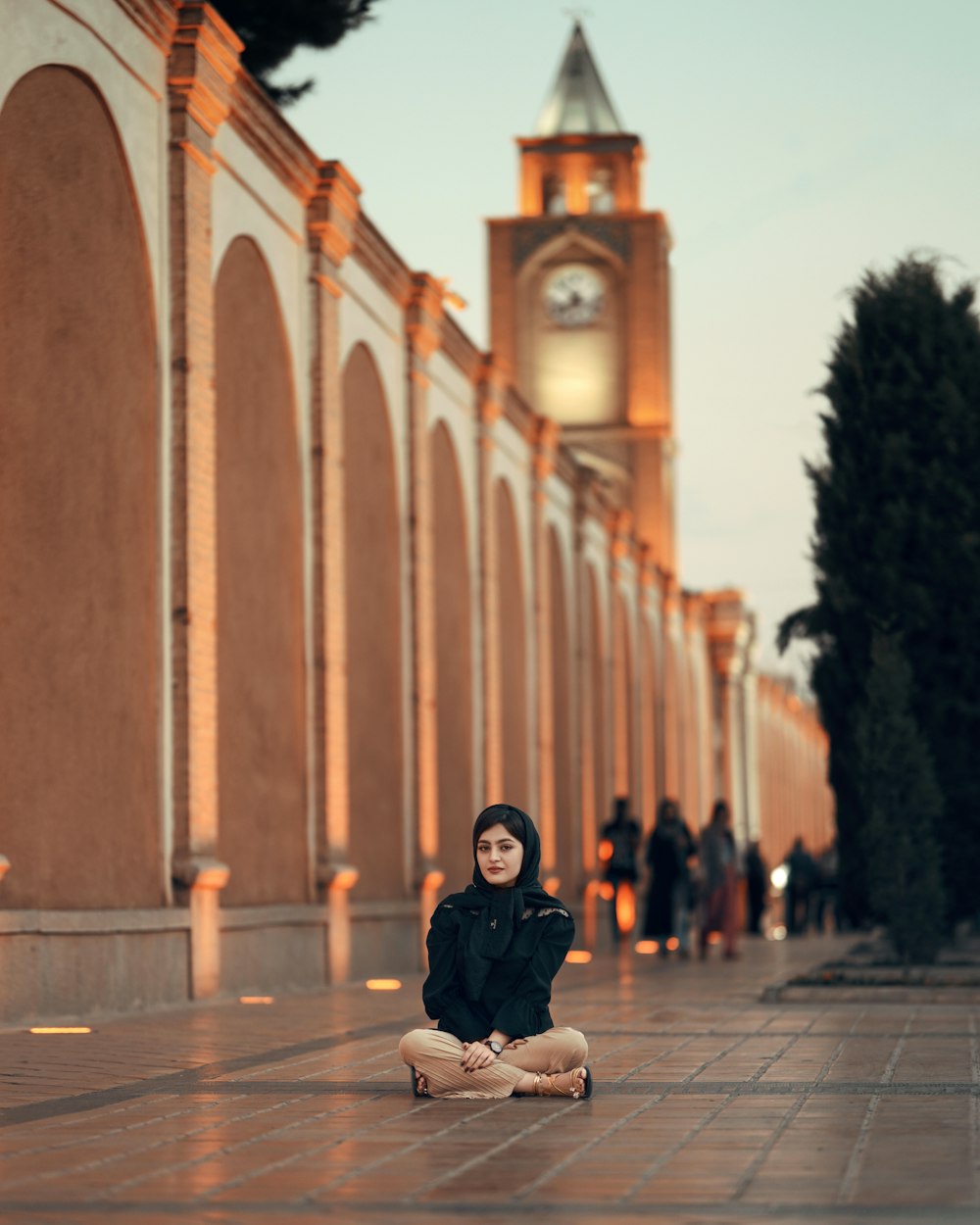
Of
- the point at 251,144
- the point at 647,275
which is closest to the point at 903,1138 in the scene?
the point at 251,144

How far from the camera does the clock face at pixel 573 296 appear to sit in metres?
61.2

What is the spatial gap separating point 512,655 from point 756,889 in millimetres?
10202

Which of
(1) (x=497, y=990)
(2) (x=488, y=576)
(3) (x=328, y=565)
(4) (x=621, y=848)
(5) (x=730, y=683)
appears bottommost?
(1) (x=497, y=990)

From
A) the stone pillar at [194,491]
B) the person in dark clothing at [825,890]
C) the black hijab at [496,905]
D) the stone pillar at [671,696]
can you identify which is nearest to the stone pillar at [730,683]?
the stone pillar at [671,696]

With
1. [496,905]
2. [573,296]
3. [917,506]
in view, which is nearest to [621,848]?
[917,506]

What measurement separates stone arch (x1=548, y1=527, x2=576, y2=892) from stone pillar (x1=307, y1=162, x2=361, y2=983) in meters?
14.6

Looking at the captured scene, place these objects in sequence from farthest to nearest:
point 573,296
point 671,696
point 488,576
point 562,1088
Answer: point 573,296
point 671,696
point 488,576
point 562,1088

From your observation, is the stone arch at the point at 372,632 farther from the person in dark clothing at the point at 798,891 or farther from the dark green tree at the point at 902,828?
the person in dark clothing at the point at 798,891

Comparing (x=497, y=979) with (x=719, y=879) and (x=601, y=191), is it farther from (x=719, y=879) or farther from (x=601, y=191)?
(x=601, y=191)

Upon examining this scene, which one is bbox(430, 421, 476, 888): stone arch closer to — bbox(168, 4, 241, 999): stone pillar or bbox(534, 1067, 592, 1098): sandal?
bbox(168, 4, 241, 999): stone pillar

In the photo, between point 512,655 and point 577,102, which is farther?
point 577,102

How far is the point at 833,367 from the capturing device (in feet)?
66.7

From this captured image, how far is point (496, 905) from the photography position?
27.8 ft

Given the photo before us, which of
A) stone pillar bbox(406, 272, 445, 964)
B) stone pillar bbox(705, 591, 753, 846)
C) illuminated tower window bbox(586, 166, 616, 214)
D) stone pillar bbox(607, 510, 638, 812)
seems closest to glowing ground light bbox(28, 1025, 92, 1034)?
stone pillar bbox(406, 272, 445, 964)
